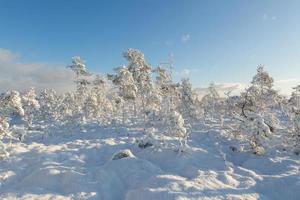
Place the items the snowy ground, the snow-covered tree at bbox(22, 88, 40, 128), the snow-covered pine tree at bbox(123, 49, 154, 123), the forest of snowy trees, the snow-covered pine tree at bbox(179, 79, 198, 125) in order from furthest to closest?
the snow-covered pine tree at bbox(179, 79, 198, 125) → the snow-covered pine tree at bbox(123, 49, 154, 123) → the forest of snowy trees → the snow-covered tree at bbox(22, 88, 40, 128) → the snowy ground

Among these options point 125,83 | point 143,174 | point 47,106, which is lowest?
point 143,174

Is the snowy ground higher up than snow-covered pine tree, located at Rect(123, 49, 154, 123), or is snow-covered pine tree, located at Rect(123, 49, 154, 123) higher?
snow-covered pine tree, located at Rect(123, 49, 154, 123)

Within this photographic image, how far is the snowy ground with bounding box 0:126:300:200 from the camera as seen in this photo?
29047mm

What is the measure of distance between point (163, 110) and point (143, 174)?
113ft

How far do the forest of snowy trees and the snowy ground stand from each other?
9.01ft

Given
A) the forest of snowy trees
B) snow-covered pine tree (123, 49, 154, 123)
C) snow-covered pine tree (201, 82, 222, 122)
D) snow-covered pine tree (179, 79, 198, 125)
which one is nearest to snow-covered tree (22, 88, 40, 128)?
the forest of snowy trees

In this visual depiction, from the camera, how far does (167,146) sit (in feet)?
136

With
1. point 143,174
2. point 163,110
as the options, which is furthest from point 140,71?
point 143,174

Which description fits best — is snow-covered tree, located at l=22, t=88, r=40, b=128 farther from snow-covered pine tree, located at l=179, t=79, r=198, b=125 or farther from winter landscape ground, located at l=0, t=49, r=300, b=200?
snow-covered pine tree, located at l=179, t=79, r=198, b=125

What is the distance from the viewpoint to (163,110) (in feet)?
219

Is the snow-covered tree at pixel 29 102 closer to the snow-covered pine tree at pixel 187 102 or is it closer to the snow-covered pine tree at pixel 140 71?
the snow-covered pine tree at pixel 140 71

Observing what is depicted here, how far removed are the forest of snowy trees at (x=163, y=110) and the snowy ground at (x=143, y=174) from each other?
275 cm

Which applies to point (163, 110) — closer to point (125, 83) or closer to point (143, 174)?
point (125, 83)

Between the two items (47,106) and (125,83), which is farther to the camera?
(47,106)
